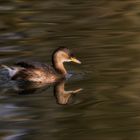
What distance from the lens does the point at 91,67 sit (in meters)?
14.2

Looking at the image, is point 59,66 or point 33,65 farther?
point 59,66

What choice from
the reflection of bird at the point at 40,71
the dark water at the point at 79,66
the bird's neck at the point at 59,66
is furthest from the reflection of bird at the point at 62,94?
the bird's neck at the point at 59,66

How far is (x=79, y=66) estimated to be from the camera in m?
14.6

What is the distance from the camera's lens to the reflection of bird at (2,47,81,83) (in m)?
13.5

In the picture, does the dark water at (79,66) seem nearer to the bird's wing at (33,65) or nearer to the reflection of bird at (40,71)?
the reflection of bird at (40,71)

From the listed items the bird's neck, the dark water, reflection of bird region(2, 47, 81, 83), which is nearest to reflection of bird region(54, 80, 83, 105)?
the dark water

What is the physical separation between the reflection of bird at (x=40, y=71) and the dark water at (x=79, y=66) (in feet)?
1.08

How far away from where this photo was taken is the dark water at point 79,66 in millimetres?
10736

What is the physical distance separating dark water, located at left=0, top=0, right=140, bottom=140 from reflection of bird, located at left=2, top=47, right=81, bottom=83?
0.33 meters

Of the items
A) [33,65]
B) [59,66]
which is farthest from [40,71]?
[59,66]

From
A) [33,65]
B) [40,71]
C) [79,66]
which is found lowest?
[79,66]

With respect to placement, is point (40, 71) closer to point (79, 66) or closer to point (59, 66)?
point (59, 66)

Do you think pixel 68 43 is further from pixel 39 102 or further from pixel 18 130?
pixel 18 130

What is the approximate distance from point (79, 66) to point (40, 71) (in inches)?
43.7
